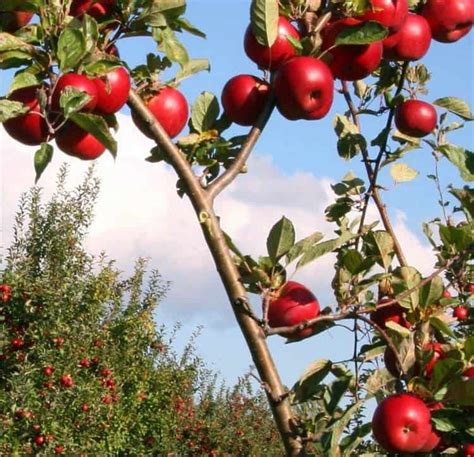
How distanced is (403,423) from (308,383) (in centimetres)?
17

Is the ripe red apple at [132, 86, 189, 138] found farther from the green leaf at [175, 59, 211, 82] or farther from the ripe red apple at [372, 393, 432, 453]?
the ripe red apple at [372, 393, 432, 453]

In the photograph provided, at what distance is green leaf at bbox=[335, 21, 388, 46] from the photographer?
1282 mm

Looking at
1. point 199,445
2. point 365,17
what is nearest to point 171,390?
point 199,445

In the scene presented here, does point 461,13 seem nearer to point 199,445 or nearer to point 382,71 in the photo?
point 382,71

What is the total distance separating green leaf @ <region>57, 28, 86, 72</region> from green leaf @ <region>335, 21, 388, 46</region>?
Answer: 39cm

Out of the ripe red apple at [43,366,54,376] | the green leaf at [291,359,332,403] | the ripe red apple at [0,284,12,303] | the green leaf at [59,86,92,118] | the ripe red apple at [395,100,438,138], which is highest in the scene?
the ripe red apple at [0,284,12,303]

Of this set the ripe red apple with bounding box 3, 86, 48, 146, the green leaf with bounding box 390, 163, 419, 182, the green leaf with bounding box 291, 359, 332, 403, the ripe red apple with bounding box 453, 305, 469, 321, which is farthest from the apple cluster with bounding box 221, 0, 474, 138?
the ripe red apple with bounding box 453, 305, 469, 321

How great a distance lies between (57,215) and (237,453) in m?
4.86

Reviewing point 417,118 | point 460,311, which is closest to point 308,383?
point 417,118

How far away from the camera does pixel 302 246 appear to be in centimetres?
135

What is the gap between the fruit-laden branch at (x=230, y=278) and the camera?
122 cm

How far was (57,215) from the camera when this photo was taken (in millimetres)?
10203

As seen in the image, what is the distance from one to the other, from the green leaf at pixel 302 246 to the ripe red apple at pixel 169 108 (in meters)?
0.25

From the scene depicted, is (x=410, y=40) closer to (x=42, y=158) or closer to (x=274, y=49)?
(x=274, y=49)
